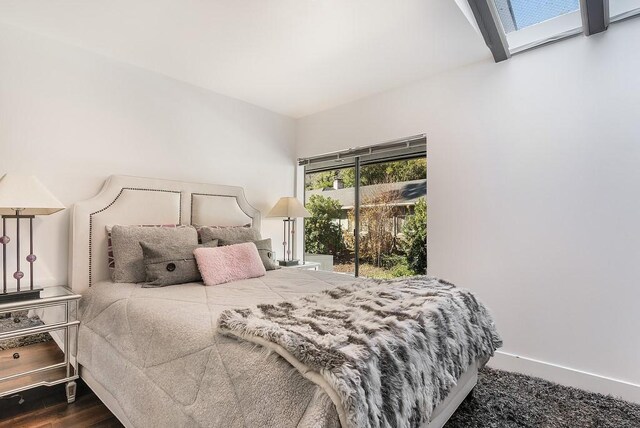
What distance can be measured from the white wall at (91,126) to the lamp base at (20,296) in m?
0.42

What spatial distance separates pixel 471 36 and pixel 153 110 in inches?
105

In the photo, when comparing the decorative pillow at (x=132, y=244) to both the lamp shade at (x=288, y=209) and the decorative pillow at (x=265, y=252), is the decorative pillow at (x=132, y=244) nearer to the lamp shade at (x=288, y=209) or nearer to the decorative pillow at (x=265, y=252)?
the decorative pillow at (x=265, y=252)

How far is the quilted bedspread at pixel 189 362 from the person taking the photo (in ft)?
3.03

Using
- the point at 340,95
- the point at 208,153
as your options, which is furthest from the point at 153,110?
the point at 340,95

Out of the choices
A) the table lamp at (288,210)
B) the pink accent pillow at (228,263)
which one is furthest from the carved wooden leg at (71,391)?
the table lamp at (288,210)

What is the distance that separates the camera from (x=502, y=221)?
99.7 inches

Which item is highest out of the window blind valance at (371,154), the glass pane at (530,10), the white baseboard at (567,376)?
the glass pane at (530,10)

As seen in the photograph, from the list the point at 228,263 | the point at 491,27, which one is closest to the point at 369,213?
the point at 228,263

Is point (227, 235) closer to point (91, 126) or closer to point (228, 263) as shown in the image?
point (228, 263)

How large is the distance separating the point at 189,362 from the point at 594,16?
3023mm

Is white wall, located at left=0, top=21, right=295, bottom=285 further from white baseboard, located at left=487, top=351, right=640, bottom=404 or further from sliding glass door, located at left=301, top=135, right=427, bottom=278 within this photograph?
white baseboard, located at left=487, top=351, right=640, bottom=404

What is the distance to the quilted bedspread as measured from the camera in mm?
923

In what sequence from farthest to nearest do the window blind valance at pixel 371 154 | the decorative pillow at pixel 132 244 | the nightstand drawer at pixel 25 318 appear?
1. the window blind valance at pixel 371 154
2. the decorative pillow at pixel 132 244
3. the nightstand drawer at pixel 25 318

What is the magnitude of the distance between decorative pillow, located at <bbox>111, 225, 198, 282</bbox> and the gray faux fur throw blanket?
4.46ft
